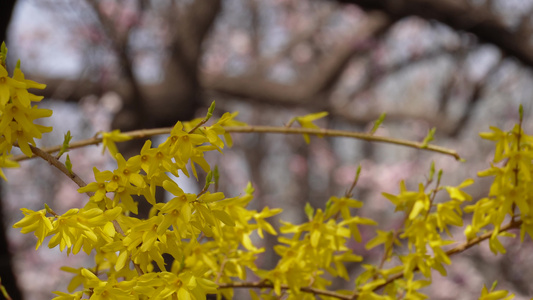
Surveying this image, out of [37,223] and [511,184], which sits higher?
[37,223]

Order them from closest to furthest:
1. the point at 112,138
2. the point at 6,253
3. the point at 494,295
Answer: the point at 494,295, the point at 112,138, the point at 6,253

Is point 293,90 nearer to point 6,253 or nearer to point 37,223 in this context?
point 6,253

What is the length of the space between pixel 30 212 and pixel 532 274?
5.95 meters

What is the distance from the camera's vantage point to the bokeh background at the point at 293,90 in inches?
130

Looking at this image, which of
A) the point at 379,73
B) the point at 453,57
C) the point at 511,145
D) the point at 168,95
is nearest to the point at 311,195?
the point at 379,73

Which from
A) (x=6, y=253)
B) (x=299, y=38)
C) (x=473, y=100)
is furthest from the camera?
(x=299, y=38)

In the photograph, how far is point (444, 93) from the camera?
5918 mm

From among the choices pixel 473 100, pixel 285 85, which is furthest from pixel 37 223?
pixel 473 100

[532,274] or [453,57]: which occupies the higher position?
[453,57]

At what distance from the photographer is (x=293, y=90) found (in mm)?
4102

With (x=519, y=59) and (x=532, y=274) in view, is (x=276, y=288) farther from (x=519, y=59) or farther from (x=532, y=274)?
(x=532, y=274)

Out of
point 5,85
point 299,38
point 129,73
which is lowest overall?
point 299,38

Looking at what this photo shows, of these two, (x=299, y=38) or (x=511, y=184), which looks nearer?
(x=511, y=184)

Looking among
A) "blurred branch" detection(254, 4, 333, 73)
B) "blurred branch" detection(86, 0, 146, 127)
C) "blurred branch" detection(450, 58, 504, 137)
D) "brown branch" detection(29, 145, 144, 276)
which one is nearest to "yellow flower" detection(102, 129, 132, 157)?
"brown branch" detection(29, 145, 144, 276)
